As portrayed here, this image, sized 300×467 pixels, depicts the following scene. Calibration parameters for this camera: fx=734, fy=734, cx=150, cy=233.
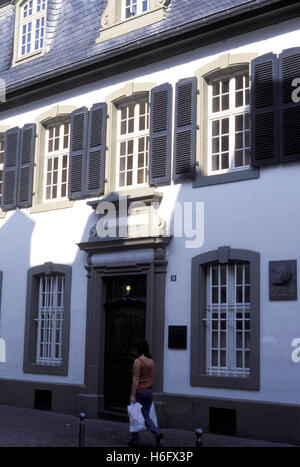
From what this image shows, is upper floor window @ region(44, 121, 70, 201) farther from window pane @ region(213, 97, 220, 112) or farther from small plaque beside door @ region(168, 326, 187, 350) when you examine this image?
small plaque beside door @ region(168, 326, 187, 350)

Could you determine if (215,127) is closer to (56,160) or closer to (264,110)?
(264,110)

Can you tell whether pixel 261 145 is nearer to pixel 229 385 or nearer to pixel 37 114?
pixel 229 385

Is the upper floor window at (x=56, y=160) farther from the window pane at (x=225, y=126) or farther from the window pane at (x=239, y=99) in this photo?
the window pane at (x=239, y=99)

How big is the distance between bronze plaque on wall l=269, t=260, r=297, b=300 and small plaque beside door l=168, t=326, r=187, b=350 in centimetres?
190

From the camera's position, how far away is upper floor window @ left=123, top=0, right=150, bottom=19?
15160 millimetres

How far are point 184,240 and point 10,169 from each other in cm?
552

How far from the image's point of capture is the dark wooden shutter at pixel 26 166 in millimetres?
16336

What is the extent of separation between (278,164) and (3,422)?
666 cm

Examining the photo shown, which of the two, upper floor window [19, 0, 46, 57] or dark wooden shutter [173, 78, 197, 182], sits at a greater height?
upper floor window [19, 0, 46, 57]

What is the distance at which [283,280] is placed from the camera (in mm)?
11734


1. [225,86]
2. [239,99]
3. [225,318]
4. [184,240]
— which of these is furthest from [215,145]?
[225,318]

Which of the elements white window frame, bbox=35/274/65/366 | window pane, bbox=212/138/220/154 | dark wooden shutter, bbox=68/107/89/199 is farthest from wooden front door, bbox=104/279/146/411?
window pane, bbox=212/138/220/154

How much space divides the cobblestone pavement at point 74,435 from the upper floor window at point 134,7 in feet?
27.2

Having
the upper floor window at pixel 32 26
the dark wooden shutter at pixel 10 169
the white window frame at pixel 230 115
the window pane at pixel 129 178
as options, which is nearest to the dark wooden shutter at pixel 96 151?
the window pane at pixel 129 178
